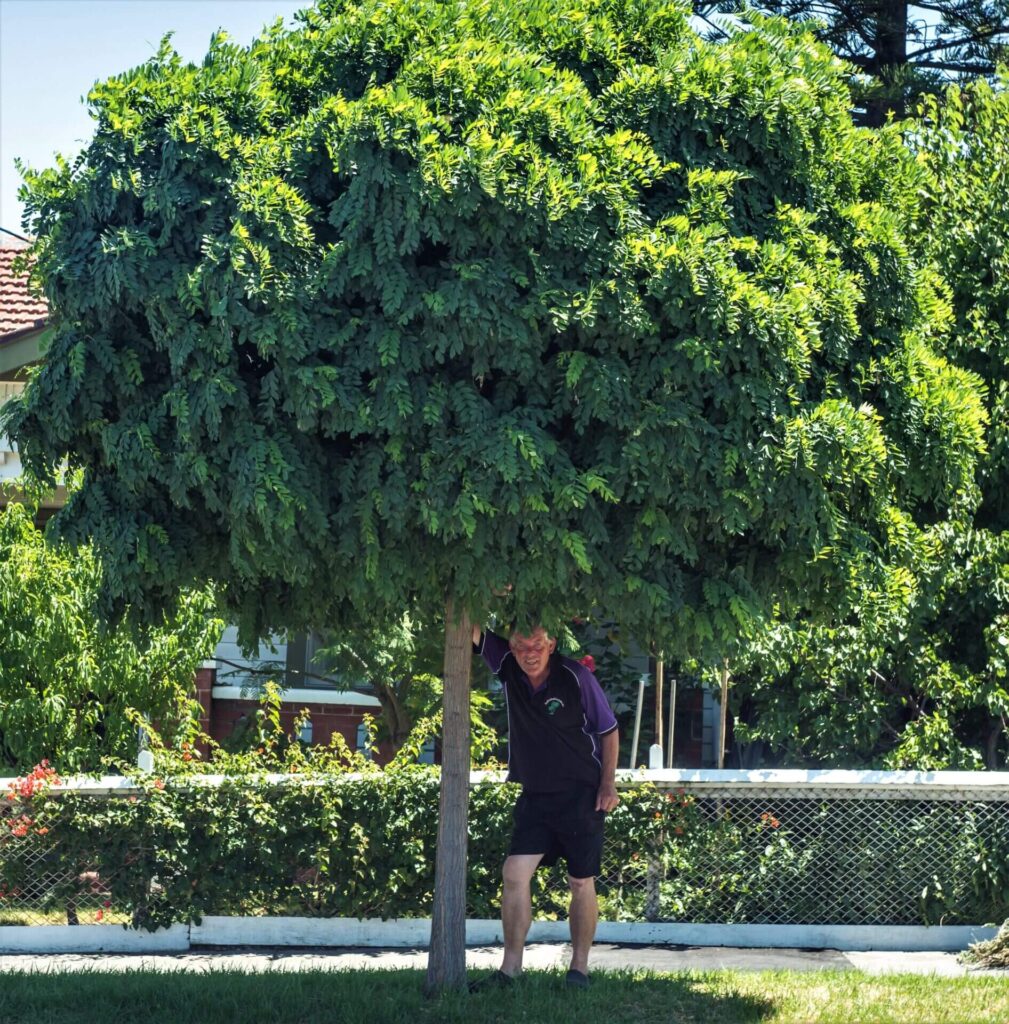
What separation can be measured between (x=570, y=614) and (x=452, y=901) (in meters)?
1.59

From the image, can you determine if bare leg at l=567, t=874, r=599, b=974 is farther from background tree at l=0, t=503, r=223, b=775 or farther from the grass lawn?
background tree at l=0, t=503, r=223, b=775

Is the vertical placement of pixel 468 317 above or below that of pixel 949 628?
above

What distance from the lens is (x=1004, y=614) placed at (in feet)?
31.1

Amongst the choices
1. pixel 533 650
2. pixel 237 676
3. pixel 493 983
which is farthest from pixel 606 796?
pixel 237 676

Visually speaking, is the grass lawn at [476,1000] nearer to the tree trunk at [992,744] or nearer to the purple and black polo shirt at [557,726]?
the purple and black polo shirt at [557,726]

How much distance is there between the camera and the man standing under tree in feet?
22.7

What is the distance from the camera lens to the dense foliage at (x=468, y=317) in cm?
546

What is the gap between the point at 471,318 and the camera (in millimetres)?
5352

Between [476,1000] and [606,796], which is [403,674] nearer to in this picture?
[606,796]

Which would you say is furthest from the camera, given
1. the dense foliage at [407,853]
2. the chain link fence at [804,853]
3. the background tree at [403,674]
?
the background tree at [403,674]

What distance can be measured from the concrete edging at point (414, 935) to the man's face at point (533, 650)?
2.50 metres

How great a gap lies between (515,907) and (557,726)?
0.87 m

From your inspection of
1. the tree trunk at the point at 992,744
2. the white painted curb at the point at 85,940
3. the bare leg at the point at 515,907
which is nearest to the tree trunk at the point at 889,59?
the tree trunk at the point at 992,744

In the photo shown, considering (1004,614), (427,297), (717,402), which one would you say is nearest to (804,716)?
(1004,614)
